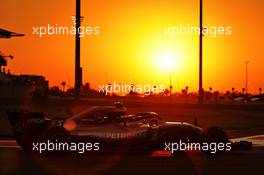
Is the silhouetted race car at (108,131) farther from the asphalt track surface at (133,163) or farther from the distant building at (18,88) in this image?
the distant building at (18,88)

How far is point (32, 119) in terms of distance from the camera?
15.4 meters

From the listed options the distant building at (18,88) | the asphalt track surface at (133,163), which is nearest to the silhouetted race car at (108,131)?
the asphalt track surface at (133,163)

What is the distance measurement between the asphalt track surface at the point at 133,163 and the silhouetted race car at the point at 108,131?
0.32m

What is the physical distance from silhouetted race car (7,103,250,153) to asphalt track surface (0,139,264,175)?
1.06 feet

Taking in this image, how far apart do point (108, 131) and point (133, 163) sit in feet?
5.52

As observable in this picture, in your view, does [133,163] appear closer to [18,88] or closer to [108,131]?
[108,131]

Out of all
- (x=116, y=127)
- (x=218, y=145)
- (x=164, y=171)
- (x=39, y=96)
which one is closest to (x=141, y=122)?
(x=116, y=127)

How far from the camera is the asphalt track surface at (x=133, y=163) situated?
480 inches

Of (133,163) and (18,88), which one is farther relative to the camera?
(18,88)

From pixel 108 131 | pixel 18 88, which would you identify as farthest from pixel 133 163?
pixel 18 88

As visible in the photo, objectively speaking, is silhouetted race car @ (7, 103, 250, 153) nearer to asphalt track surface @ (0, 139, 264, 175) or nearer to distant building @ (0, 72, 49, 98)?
asphalt track surface @ (0, 139, 264, 175)

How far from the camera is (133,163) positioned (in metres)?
13.7

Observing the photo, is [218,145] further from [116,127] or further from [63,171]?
[63,171]

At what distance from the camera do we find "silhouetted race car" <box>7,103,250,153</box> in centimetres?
1502
